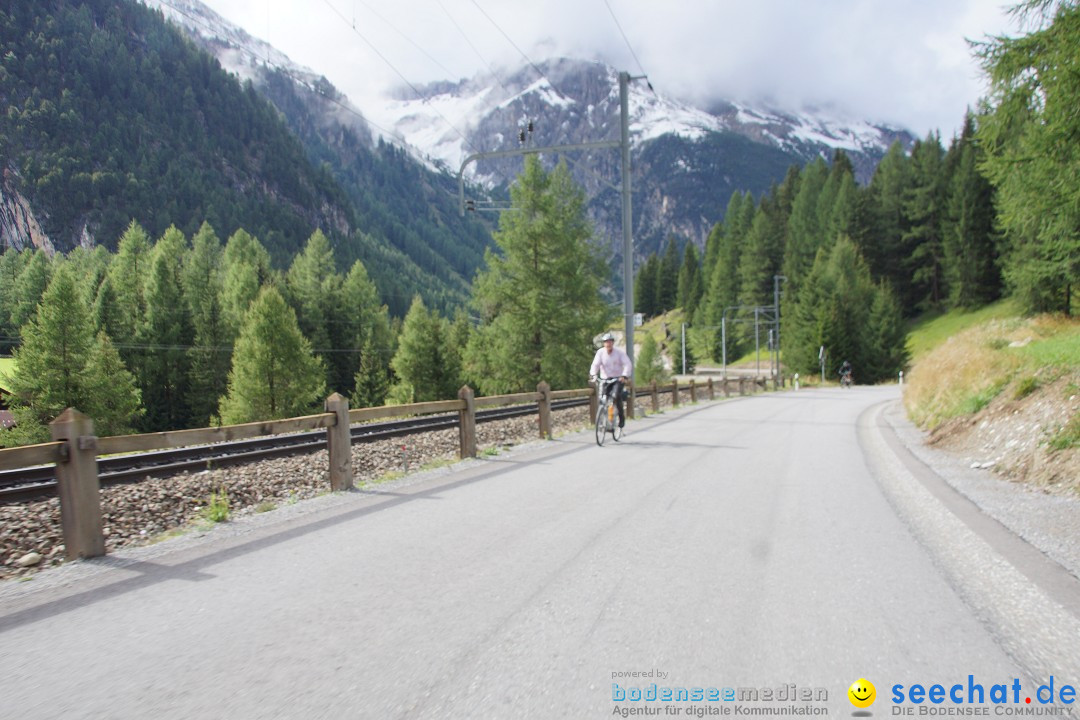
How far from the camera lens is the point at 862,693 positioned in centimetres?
265

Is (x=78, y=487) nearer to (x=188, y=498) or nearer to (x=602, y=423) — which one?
(x=188, y=498)

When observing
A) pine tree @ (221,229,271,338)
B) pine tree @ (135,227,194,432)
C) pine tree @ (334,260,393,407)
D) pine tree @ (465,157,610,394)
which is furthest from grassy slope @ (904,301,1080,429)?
pine tree @ (135,227,194,432)

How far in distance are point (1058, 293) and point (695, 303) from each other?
7319 cm

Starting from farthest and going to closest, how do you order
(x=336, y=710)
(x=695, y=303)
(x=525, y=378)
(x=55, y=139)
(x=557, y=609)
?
(x=55, y=139), (x=695, y=303), (x=525, y=378), (x=557, y=609), (x=336, y=710)

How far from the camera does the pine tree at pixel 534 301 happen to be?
34.4 meters

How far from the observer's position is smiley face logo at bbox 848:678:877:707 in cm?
259

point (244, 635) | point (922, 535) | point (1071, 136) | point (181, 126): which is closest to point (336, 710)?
point (244, 635)

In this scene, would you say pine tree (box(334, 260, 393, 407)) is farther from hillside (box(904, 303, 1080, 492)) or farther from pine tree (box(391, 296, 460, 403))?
hillside (box(904, 303, 1080, 492))

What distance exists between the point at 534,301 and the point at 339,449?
2647 cm

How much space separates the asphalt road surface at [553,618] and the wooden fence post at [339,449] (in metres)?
1.42

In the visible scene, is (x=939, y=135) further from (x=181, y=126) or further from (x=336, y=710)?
Result: (x=181, y=126)

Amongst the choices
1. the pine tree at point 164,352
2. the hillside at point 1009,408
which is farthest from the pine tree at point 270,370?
the hillside at point 1009,408

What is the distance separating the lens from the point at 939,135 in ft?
305

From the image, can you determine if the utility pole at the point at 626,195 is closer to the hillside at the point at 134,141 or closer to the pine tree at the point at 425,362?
the pine tree at the point at 425,362
